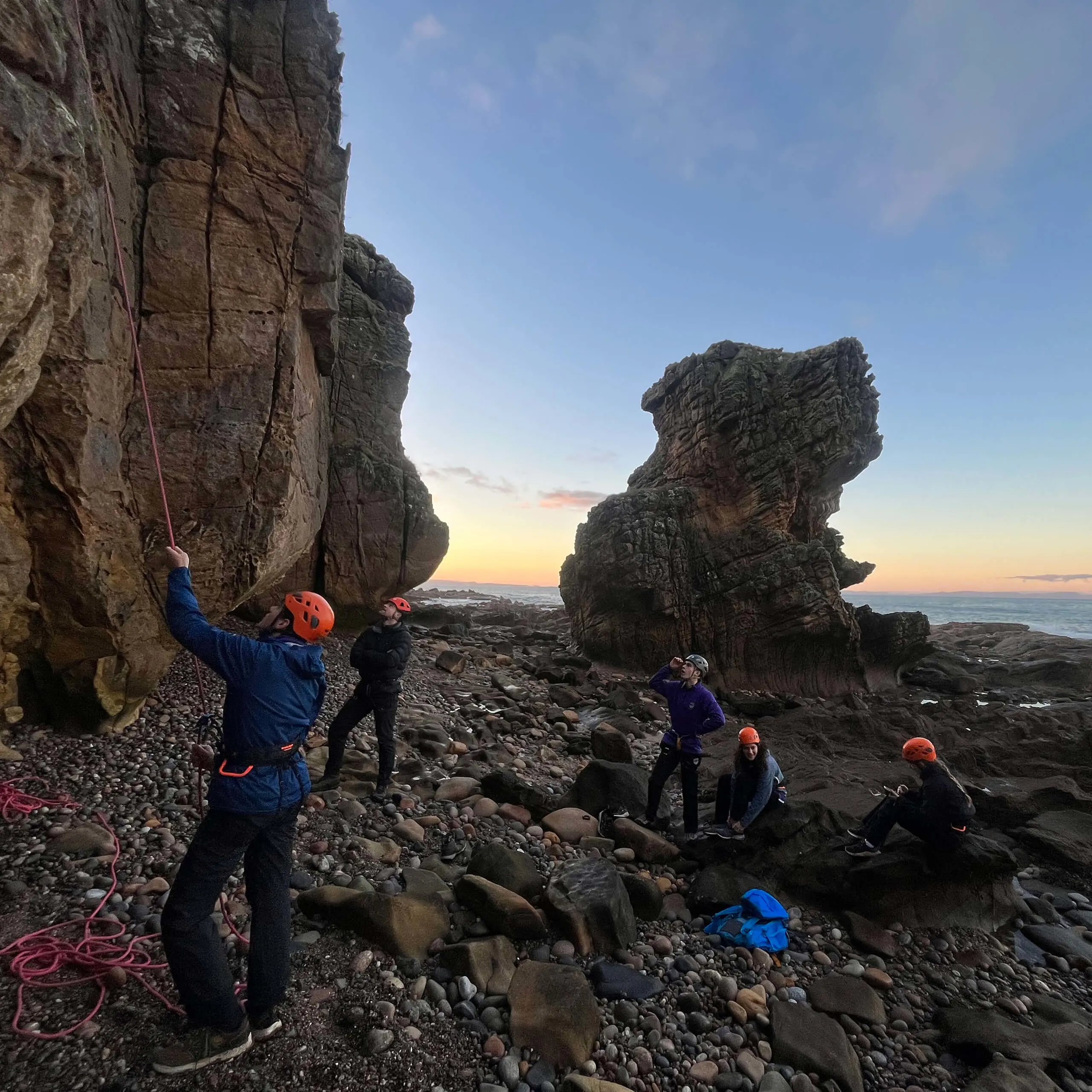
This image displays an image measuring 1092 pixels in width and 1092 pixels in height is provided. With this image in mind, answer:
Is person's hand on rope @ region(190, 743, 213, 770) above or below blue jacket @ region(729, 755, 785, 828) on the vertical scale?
above

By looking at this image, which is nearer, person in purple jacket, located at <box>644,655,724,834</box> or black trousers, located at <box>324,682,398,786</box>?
black trousers, located at <box>324,682,398,786</box>

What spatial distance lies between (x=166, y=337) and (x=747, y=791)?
11.1 meters

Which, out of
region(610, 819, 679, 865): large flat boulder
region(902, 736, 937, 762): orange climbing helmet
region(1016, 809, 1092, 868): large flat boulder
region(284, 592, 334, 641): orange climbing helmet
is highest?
region(284, 592, 334, 641): orange climbing helmet

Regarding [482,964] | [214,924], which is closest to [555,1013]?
[482,964]

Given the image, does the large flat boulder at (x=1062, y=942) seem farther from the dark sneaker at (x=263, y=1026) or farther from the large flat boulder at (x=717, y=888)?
the dark sneaker at (x=263, y=1026)

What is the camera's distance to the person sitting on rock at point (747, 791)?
848 centimetres

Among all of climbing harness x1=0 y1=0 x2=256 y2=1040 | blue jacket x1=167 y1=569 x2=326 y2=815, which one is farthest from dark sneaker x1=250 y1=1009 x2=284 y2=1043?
blue jacket x1=167 y1=569 x2=326 y2=815

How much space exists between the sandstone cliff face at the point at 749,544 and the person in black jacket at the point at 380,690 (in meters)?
15.1

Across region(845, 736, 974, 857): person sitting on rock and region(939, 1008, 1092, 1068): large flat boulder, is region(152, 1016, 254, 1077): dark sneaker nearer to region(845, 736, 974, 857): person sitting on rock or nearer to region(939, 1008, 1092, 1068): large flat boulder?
region(939, 1008, 1092, 1068): large flat boulder

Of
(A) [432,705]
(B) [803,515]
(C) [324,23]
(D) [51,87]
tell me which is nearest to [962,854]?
(A) [432,705]

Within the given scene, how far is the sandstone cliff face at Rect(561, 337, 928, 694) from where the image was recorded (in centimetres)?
2183

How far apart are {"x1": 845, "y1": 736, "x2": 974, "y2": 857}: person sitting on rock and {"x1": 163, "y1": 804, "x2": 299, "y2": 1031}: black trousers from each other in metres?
7.03

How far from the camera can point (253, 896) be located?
413cm

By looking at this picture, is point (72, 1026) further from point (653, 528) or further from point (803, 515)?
point (803, 515)
